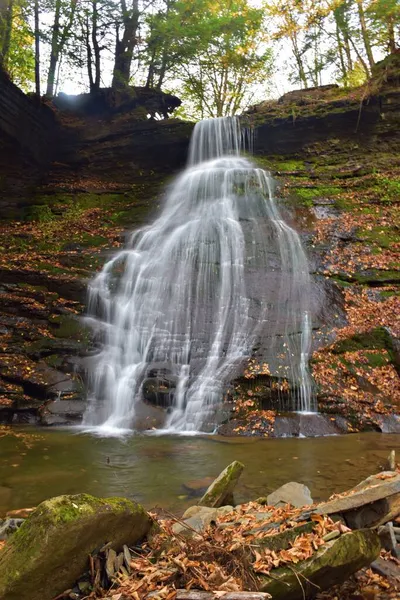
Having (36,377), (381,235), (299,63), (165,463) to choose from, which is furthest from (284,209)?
(299,63)

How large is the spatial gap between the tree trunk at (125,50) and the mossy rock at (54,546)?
22324mm

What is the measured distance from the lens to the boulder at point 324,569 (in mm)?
2100

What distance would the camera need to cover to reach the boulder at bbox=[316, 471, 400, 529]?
8.67ft

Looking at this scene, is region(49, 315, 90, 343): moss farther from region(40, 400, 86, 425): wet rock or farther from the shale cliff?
region(40, 400, 86, 425): wet rock

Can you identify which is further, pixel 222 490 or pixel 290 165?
pixel 290 165

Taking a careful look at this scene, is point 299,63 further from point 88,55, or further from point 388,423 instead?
point 388,423

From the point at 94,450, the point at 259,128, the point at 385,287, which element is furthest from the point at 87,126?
the point at 94,450

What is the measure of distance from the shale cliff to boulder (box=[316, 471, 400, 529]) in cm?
529

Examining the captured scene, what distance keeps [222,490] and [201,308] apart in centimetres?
746

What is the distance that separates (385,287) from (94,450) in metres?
8.49

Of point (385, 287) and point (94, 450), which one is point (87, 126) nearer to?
point (385, 287)

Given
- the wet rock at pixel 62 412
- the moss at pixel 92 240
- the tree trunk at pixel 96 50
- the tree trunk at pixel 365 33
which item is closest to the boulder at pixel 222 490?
the wet rock at pixel 62 412

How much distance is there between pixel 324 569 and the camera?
217 centimetres

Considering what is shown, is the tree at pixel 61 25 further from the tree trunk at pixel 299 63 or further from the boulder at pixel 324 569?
the boulder at pixel 324 569
